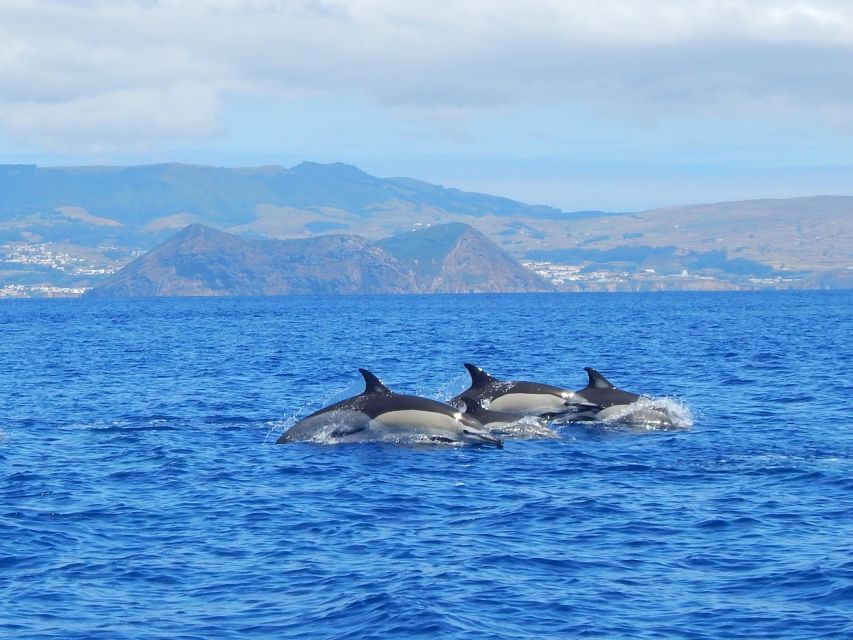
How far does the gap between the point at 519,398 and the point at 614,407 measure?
9.64 ft

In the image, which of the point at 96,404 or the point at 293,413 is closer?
the point at 293,413

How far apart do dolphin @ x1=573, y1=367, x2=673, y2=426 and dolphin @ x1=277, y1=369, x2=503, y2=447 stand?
17.4ft

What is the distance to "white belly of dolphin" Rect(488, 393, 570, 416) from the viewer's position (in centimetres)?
3800

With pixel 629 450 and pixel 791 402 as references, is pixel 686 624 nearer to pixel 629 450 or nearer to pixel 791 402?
pixel 629 450

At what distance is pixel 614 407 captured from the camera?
3778 centimetres

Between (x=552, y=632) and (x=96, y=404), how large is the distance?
3320 centimetres

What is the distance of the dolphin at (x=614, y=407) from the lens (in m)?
36.9

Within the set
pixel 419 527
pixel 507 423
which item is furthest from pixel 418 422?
pixel 419 527

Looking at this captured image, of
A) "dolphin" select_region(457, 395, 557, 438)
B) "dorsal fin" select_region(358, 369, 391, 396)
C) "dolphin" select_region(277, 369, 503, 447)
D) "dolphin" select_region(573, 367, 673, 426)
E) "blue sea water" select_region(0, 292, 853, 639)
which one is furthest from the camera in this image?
"dolphin" select_region(573, 367, 673, 426)

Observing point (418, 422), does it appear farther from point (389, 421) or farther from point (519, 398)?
point (519, 398)

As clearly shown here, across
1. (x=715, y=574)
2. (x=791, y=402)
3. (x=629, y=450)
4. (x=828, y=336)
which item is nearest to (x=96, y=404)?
(x=629, y=450)

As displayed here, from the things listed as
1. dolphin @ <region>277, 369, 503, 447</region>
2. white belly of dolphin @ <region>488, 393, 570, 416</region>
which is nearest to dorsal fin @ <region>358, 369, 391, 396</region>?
dolphin @ <region>277, 369, 503, 447</region>

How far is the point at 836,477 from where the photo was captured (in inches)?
1097

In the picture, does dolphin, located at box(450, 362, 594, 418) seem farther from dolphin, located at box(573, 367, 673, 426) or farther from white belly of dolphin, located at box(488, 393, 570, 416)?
dolphin, located at box(573, 367, 673, 426)
